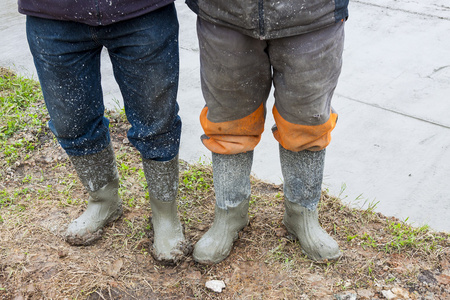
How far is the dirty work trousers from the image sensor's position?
1437 millimetres

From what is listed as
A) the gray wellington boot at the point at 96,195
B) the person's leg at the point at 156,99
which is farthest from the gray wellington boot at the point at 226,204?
the gray wellington boot at the point at 96,195

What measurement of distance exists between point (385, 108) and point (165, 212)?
1610 millimetres

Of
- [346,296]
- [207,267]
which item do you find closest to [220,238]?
[207,267]

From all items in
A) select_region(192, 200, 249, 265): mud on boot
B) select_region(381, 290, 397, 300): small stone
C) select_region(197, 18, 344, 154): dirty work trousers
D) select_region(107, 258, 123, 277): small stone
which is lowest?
select_region(381, 290, 397, 300): small stone

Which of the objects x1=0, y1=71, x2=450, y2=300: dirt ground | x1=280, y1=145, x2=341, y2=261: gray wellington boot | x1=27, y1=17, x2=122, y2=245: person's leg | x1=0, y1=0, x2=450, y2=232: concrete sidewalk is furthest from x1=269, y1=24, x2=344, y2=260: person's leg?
x1=27, y1=17, x2=122, y2=245: person's leg

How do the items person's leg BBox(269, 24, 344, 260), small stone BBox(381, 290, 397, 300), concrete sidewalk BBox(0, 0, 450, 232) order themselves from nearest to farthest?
person's leg BBox(269, 24, 344, 260) < small stone BBox(381, 290, 397, 300) < concrete sidewalk BBox(0, 0, 450, 232)

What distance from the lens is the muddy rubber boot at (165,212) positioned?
1.80 m

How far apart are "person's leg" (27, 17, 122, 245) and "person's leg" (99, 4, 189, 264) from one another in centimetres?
10

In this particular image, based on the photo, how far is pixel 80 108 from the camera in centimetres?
165

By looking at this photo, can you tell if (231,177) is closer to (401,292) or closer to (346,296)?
(346,296)

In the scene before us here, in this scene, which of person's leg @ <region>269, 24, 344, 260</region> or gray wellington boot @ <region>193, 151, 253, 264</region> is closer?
person's leg @ <region>269, 24, 344, 260</region>

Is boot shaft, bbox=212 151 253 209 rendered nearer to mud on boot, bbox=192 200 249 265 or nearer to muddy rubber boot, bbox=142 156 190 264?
mud on boot, bbox=192 200 249 265

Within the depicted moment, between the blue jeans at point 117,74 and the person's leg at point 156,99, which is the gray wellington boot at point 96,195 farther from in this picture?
the person's leg at point 156,99

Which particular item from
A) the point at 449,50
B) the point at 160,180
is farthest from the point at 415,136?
the point at 160,180
